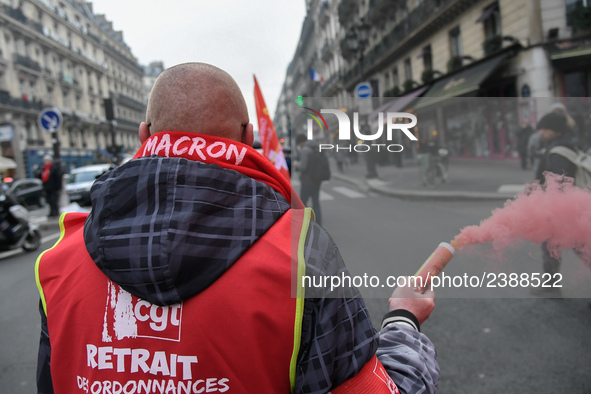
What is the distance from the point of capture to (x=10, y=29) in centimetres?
3136

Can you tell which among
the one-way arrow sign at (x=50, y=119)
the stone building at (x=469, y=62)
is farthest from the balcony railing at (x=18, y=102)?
the one-way arrow sign at (x=50, y=119)

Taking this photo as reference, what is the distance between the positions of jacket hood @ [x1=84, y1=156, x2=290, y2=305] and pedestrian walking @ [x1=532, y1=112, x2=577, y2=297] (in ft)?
2.01

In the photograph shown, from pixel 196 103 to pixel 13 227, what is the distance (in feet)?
26.3

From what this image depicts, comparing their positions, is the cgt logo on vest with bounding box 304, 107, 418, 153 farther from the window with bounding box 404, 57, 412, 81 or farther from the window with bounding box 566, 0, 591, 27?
the window with bounding box 404, 57, 412, 81

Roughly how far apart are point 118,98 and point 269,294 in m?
57.5

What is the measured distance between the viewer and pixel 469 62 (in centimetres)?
1722

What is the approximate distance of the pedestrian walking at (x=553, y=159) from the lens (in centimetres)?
95

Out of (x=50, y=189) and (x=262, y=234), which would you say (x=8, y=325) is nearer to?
(x=262, y=234)

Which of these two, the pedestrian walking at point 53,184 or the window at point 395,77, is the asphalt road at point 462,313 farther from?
the window at point 395,77

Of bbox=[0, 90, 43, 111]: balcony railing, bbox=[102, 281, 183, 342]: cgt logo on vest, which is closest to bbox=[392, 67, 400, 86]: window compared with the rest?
bbox=[102, 281, 183, 342]: cgt logo on vest

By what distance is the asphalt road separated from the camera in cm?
107

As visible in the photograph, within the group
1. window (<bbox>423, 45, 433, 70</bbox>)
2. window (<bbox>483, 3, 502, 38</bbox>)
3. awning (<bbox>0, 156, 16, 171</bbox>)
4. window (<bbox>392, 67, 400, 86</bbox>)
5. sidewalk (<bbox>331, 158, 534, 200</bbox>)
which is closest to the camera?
sidewalk (<bbox>331, 158, 534, 200</bbox>)

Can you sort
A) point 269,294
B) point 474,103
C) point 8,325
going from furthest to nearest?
point 8,325 → point 474,103 → point 269,294

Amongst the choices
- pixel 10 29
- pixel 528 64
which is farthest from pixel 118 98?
pixel 528 64
